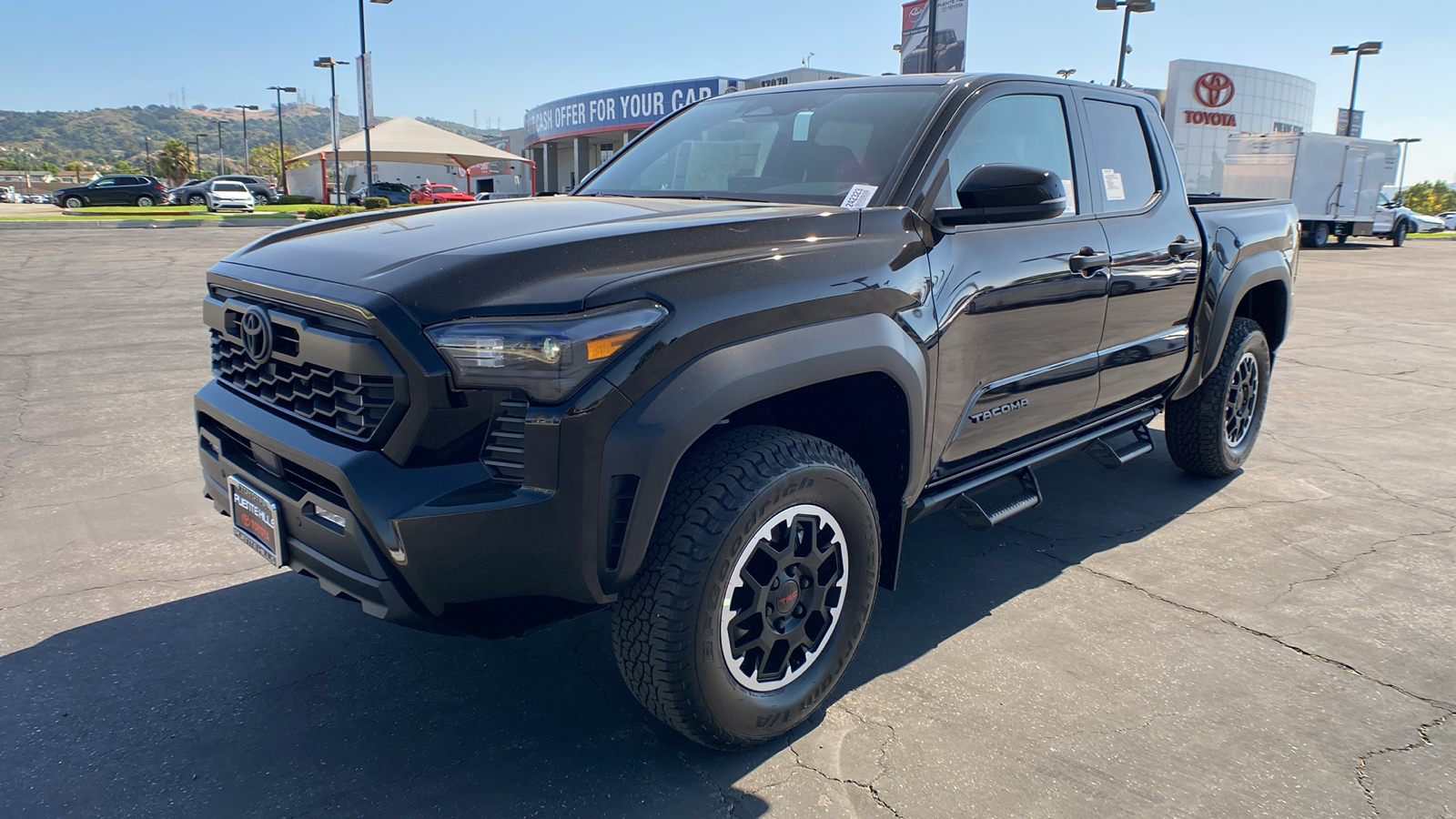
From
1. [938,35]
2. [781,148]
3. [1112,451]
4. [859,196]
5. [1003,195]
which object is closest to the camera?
[1003,195]

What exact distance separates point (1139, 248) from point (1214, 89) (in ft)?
141

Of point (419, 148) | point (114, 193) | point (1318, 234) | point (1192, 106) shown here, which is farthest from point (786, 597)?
point (114, 193)

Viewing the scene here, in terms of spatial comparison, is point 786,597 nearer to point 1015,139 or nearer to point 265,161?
point 1015,139

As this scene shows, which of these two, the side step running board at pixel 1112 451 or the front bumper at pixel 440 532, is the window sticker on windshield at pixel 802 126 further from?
the side step running board at pixel 1112 451

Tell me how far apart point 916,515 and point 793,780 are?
39.3 inches

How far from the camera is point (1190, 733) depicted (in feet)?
9.26

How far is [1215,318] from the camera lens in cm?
456

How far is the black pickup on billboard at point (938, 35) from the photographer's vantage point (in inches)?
779

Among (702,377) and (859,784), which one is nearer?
(702,377)

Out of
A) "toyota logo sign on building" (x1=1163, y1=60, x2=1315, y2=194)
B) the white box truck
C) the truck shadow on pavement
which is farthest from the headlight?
"toyota logo sign on building" (x1=1163, y1=60, x2=1315, y2=194)

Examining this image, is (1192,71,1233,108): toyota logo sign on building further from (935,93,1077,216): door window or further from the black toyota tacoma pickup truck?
the black toyota tacoma pickup truck

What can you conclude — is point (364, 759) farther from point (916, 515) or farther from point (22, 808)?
point (916, 515)

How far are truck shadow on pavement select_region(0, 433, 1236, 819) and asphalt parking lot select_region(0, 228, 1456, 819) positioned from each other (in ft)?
0.03

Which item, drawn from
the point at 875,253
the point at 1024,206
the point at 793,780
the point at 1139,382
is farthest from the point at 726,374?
the point at 1139,382
